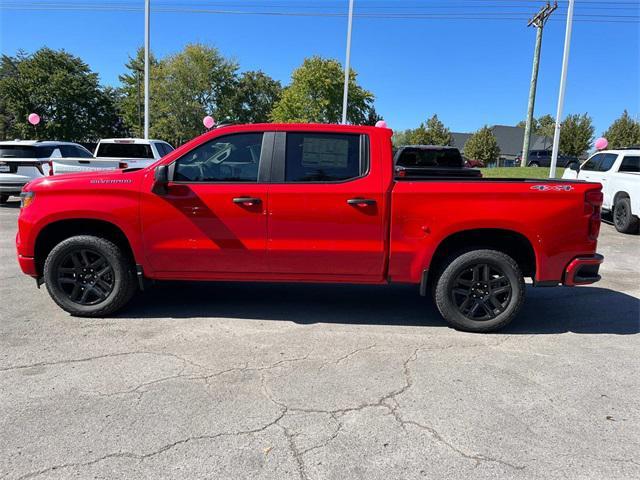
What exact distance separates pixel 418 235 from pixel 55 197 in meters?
3.44

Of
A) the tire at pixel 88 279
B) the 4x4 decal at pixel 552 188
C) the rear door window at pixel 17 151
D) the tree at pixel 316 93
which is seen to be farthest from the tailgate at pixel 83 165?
the tree at pixel 316 93

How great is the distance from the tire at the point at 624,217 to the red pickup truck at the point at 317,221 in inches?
302

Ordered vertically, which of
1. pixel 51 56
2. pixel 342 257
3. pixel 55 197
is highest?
pixel 51 56

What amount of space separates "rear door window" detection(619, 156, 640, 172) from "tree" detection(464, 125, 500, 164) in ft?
152

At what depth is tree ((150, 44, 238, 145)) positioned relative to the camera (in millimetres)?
52062

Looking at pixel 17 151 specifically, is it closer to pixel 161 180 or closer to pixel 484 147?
pixel 161 180

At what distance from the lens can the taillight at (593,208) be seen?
4480 millimetres

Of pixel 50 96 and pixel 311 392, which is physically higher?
pixel 50 96

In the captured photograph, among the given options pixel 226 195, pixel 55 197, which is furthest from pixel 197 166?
pixel 55 197

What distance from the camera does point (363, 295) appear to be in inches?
235

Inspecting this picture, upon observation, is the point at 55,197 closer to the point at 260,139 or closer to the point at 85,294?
the point at 85,294

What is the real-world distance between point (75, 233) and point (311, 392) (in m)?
3.02

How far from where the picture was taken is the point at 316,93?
159 feet

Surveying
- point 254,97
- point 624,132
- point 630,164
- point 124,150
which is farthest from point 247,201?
point 254,97
